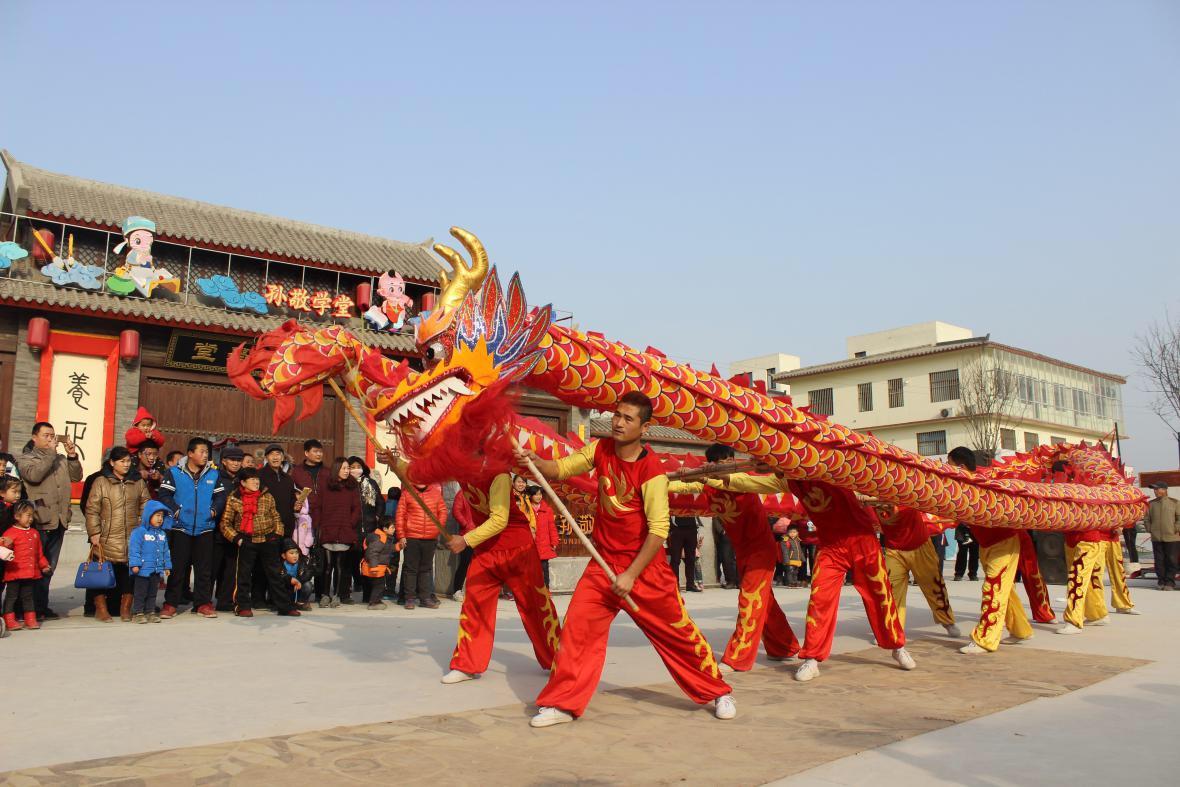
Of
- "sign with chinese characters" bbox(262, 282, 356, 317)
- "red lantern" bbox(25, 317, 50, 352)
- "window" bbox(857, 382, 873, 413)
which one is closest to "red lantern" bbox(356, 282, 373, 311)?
"sign with chinese characters" bbox(262, 282, 356, 317)

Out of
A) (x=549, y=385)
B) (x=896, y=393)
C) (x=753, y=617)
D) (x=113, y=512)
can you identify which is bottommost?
(x=753, y=617)

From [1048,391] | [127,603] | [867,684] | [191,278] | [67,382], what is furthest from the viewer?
[1048,391]

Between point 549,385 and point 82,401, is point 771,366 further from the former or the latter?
point 549,385

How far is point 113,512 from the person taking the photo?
23.6 feet

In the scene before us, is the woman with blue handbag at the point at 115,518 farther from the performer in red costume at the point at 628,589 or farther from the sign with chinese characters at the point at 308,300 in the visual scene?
the sign with chinese characters at the point at 308,300

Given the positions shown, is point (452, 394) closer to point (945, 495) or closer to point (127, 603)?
point (945, 495)

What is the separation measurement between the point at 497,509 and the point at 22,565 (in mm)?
4115

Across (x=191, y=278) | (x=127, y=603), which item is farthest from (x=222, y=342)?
(x=127, y=603)

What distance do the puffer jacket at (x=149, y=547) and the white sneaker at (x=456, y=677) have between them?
3455 millimetres

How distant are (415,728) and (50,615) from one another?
509cm

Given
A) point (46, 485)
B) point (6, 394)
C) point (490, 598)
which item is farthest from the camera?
point (6, 394)

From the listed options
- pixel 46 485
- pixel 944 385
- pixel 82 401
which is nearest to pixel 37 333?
pixel 82 401

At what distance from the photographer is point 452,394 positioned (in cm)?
426

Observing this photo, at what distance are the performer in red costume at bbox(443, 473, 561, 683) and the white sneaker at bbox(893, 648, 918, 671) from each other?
2357 millimetres
